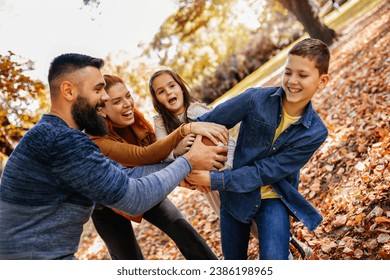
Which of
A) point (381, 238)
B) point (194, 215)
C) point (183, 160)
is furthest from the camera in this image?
point (194, 215)

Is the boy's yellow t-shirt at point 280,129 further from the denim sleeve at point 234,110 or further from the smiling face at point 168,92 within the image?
the smiling face at point 168,92

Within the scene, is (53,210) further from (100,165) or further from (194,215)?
(194,215)

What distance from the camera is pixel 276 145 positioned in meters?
2.11

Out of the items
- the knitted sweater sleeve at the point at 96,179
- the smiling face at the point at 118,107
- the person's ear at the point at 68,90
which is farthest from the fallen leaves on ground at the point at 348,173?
the person's ear at the point at 68,90

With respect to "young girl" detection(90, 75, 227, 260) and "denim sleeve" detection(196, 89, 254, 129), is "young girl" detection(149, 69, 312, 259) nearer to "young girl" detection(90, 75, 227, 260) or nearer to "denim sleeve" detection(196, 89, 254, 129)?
"young girl" detection(90, 75, 227, 260)

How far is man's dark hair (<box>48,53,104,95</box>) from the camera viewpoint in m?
1.83

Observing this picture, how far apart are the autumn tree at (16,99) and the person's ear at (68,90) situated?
136 centimetres

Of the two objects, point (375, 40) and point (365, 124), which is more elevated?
point (375, 40)

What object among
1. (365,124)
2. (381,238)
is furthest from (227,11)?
(381,238)

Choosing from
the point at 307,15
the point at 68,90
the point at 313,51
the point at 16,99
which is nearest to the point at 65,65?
the point at 68,90

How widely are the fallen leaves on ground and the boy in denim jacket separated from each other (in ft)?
1.80

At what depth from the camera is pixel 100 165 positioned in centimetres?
165

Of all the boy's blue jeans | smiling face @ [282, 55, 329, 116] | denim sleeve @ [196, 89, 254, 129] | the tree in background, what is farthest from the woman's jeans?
smiling face @ [282, 55, 329, 116]

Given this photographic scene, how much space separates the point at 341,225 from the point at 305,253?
387mm
